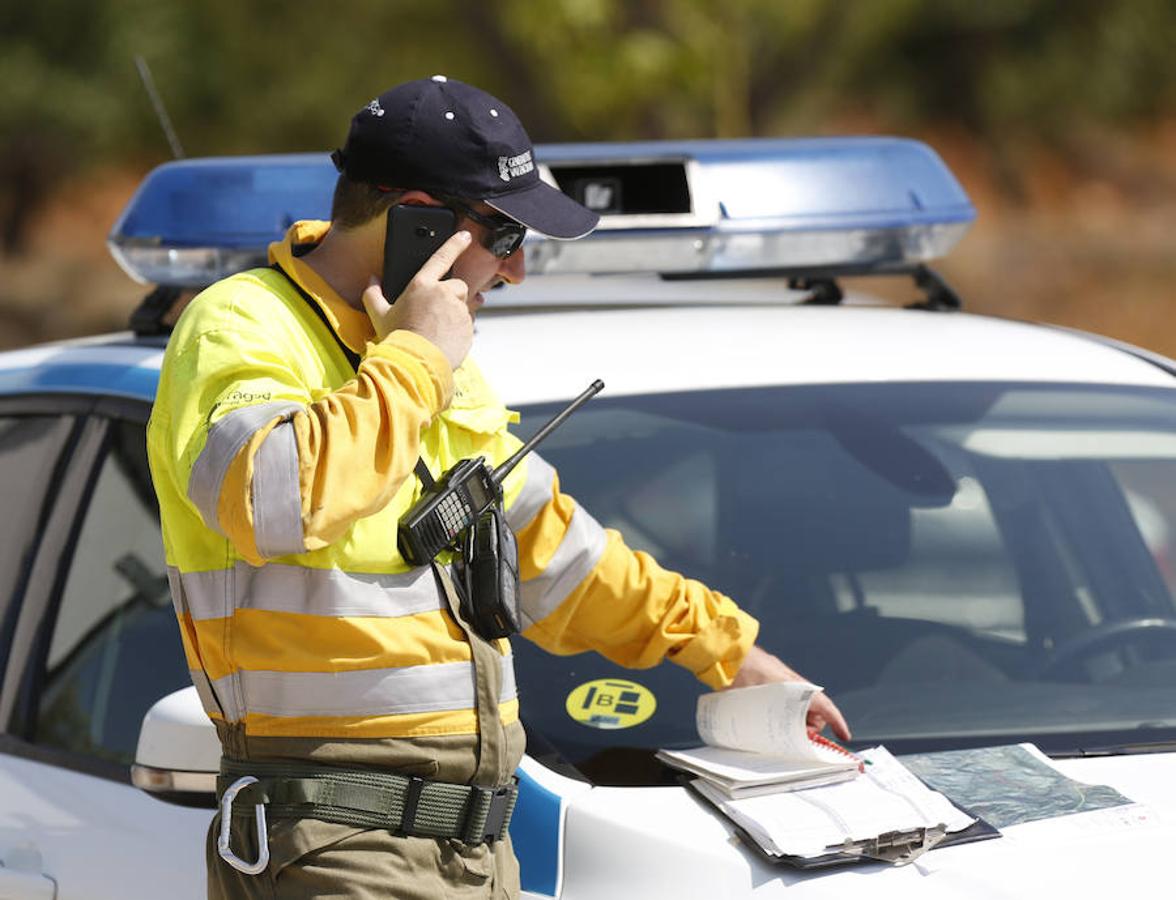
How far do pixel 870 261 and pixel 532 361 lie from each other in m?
0.82

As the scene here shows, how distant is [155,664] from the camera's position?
3.19 m

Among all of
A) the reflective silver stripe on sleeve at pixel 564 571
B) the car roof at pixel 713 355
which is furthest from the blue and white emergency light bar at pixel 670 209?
the reflective silver stripe on sleeve at pixel 564 571

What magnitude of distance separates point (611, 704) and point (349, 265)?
0.80 meters

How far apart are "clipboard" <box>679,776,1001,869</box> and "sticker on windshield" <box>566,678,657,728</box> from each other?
0.48 m

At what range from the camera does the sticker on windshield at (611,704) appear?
8.89ft

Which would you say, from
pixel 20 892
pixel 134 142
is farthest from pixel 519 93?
pixel 20 892

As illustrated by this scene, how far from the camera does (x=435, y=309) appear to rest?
213cm

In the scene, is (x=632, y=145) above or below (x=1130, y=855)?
above

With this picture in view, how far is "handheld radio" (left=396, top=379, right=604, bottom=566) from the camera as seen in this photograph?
2117 millimetres

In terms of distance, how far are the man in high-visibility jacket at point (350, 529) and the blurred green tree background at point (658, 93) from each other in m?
11.6

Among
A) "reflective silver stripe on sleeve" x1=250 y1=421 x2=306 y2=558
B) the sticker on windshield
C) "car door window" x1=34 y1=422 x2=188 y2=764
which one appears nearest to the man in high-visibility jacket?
"reflective silver stripe on sleeve" x1=250 y1=421 x2=306 y2=558

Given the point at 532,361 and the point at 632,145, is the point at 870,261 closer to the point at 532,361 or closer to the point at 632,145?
the point at 632,145

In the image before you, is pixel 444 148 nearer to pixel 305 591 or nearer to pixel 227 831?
pixel 305 591

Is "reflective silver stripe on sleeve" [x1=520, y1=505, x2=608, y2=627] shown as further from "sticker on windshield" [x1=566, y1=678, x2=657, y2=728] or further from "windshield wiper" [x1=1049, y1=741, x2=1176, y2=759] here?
"windshield wiper" [x1=1049, y1=741, x2=1176, y2=759]
